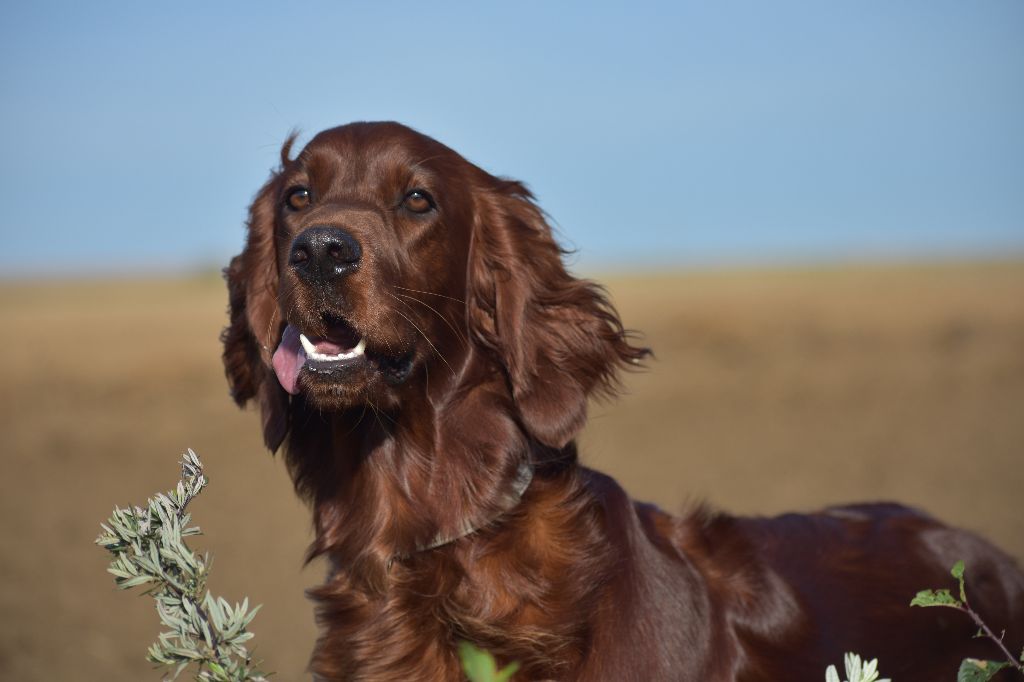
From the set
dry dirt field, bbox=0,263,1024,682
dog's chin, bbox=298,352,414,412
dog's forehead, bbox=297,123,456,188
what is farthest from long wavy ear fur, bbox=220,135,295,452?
dry dirt field, bbox=0,263,1024,682

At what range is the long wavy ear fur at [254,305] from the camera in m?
3.72

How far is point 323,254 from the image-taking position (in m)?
3.07

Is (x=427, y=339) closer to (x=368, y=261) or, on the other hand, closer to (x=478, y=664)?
(x=368, y=261)

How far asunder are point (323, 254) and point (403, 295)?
29 cm

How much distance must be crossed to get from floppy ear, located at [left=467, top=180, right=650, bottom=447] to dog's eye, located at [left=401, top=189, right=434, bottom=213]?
27 centimetres

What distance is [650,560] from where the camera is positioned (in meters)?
3.40

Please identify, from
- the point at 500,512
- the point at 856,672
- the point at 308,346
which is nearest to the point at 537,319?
the point at 500,512

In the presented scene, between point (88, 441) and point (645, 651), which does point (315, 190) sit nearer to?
point (645, 651)

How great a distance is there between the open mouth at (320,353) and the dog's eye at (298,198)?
38cm

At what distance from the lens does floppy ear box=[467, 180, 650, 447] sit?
137 inches

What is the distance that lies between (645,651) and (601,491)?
1.67ft

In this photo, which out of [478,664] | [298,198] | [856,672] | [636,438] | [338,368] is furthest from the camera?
[636,438]

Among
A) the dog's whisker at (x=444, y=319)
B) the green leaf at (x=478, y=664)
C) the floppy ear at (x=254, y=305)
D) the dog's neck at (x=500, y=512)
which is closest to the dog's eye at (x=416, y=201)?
the dog's whisker at (x=444, y=319)

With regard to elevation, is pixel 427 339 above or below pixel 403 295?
below
